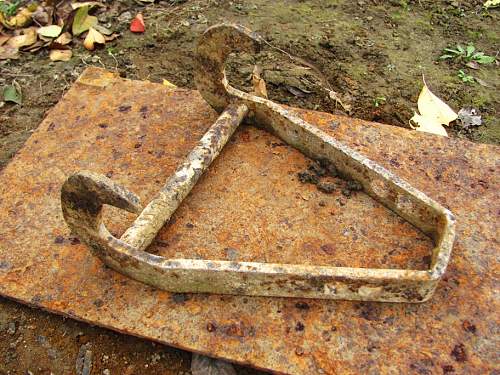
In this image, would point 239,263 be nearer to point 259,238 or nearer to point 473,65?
point 259,238

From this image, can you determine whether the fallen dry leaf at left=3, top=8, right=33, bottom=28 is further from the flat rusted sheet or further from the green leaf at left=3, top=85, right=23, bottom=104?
the flat rusted sheet

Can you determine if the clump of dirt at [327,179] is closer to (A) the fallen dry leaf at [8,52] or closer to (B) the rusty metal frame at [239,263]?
(B) the rusty metal frame at [239,263]

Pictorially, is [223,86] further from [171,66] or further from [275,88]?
[171,66]

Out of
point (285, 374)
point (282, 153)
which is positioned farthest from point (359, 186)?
point (285, 374)

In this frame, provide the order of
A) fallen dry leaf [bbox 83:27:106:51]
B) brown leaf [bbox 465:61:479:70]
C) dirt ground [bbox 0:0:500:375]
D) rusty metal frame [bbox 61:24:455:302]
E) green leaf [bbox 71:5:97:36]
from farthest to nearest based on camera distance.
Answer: green leaf [bbox 71:5:97:36], fallen dry leaf [bbox 83:27:106:51], brown leaf [bbox 465:61:479:70], dirt ground [bbox 0:0:500:375], rusty metal frame [bbox 61:24:455:302]

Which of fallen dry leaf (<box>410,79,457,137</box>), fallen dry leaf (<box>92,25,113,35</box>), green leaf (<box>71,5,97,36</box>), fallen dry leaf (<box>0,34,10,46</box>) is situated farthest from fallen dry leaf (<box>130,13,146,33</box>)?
fallen dry leaf (<box>410,79,457,137</box>)

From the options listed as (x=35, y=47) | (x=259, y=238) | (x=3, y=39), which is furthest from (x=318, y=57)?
(x=3, y=39)

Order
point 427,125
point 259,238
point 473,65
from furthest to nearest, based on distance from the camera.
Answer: point 473,65 < point 427,125 < point 259,238
